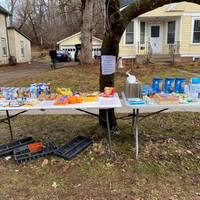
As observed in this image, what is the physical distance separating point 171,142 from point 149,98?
0.90 m

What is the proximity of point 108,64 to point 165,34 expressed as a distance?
13.9m

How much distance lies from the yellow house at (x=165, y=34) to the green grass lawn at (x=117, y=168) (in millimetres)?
12073

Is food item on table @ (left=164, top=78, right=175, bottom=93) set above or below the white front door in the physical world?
below

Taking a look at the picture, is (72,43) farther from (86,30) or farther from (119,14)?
(119,14)

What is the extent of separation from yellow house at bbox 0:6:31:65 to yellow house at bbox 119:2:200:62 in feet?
39.3

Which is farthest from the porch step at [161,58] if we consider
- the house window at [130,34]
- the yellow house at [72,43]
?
the yellow house at [72,43]

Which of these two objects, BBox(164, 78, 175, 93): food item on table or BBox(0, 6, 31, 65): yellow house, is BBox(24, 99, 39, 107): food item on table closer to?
BBox(164, 78, 175, 93): food item on table

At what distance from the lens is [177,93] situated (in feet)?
11.9

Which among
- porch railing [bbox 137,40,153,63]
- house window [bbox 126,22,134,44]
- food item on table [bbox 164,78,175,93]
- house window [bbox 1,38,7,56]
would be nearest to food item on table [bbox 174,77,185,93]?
food item on table [bbox 164,78,175,93]

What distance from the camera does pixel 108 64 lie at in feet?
12.5

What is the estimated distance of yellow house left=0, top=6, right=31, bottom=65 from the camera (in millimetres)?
21609

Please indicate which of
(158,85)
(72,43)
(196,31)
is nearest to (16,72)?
(196,31)

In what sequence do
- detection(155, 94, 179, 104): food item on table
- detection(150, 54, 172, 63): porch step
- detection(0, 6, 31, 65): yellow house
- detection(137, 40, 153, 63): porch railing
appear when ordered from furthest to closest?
detection(0, 6, 31, 65): yellow house, detection(137, 40, 153, 63): porch railing, detection(150, 54, 172, 63): porch step, detection(155, 94, 179, 104): food item on table

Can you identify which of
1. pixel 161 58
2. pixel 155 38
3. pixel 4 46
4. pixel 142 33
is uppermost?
pixel 142 33
